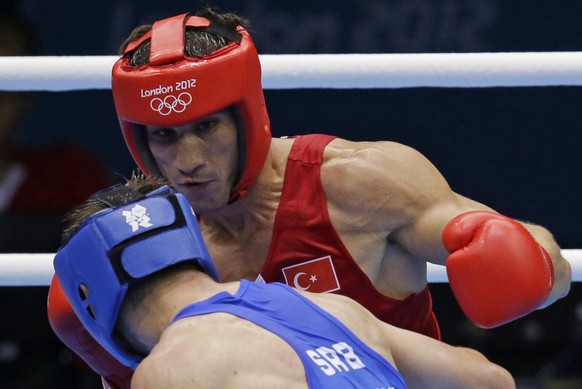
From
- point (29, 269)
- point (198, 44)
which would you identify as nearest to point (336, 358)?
point (198, 44)

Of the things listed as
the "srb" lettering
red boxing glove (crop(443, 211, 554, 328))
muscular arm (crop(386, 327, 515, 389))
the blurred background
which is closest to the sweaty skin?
red boxing glove (crop(443, 211, 554, 328))

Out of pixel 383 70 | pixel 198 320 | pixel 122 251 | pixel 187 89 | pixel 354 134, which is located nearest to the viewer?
pixel 198 320

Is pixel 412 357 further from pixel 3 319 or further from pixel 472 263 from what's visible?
pixel 3 319

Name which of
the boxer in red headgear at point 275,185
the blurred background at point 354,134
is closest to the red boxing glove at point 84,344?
the boxer in red headgear at point 275,185

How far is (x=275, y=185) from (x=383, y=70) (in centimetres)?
30

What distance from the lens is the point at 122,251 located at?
5.37ft

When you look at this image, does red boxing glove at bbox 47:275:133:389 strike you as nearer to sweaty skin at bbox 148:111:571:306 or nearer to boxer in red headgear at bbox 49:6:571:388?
boxer in red headgear at bbox 49:6:571:388

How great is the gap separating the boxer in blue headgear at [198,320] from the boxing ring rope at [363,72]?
1.66 feet

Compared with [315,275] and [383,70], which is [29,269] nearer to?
[315,275]

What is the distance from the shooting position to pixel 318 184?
2125 mm

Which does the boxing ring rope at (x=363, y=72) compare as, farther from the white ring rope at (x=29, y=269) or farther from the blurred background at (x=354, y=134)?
the blurred background at (x=354, y=134)

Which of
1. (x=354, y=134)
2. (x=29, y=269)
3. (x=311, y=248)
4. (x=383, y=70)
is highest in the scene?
(x=383, y=70)

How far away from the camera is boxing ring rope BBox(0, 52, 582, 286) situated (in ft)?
7.23

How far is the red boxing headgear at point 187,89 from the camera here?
6.60 feet
